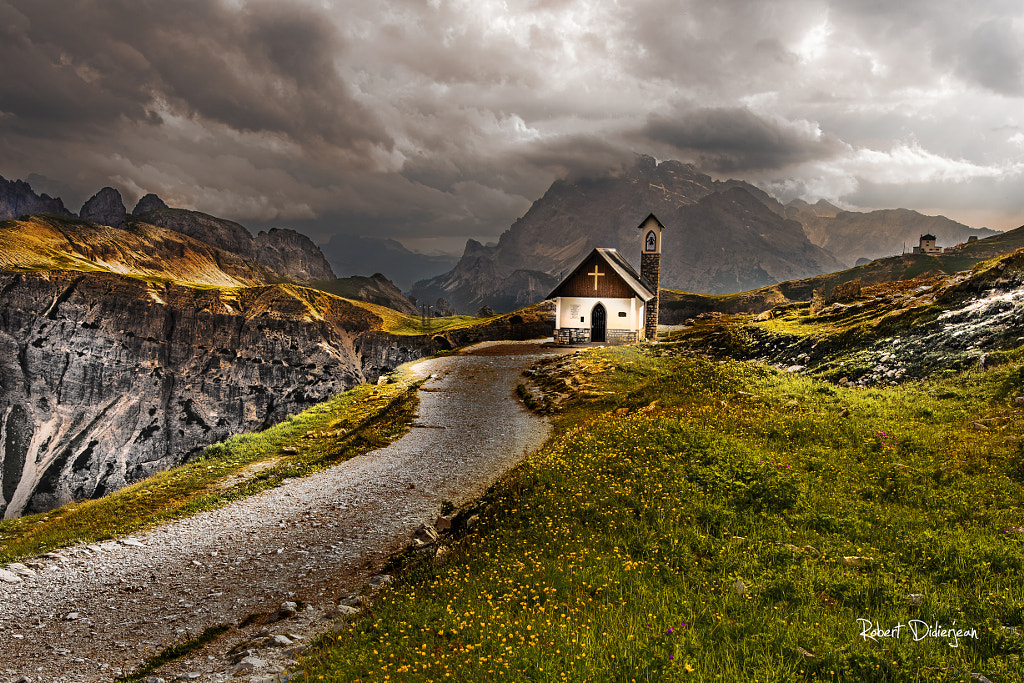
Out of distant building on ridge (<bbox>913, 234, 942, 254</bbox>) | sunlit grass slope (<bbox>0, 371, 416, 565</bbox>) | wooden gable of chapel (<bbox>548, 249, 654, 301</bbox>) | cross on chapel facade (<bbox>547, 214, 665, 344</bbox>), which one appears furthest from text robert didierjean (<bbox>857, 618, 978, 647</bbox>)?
distant building on ridge (<bbox>913, 234, 942, 254</bbox>)

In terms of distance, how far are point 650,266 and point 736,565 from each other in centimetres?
5018

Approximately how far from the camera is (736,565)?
294 inches

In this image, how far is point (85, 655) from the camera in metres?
8.11

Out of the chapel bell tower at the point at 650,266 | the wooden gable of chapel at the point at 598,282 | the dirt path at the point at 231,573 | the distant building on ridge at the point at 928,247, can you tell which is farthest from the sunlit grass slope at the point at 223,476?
the distant building on ridge at the point at 928,247

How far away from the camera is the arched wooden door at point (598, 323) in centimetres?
5019

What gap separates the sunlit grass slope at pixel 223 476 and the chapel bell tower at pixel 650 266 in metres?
36.4

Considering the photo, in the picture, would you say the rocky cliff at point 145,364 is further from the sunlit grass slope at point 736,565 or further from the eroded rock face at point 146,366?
the sunlit grass slope at point 736,565

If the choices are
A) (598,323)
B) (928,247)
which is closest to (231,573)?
(598,323)

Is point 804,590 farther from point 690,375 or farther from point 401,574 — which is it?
point 690,375

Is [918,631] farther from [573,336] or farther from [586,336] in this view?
[573,336]

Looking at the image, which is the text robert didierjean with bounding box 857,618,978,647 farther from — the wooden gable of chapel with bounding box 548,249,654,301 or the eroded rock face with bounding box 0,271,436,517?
the eroded rock face with bounding box 0,271,436,517

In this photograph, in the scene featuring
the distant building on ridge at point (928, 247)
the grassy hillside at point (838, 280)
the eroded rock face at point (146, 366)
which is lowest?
the eroded rock face at point (146, 366)

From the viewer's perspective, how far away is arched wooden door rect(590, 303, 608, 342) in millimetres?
50188

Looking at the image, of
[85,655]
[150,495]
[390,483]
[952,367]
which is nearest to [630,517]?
[390,483]
